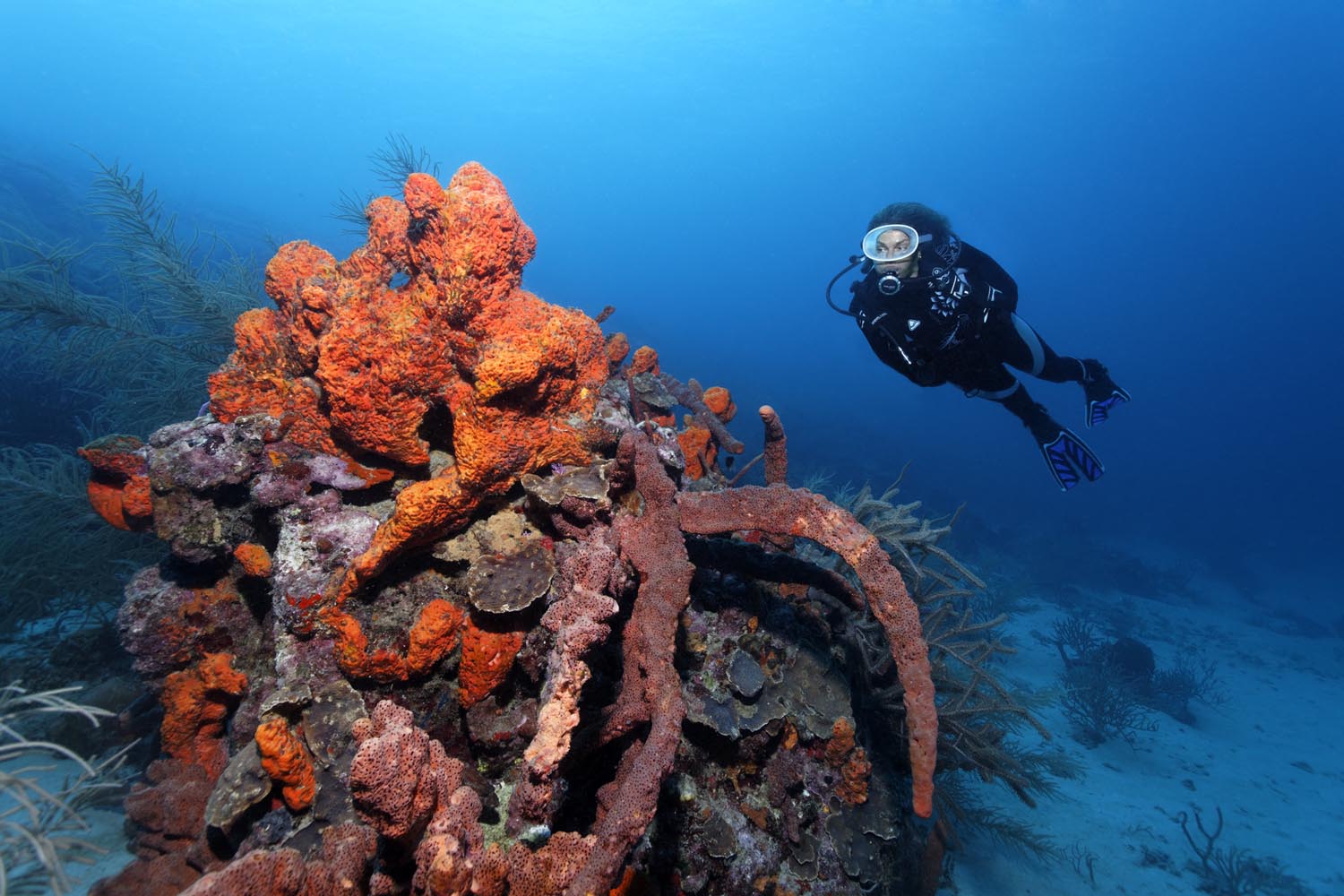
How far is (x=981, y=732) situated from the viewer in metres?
5.43

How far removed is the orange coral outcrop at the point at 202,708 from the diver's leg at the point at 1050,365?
7430mm

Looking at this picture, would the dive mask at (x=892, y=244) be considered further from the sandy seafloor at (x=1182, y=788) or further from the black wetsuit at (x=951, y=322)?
the sandy seafloor at (x=1182, y=788)

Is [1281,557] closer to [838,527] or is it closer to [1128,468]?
[1128,468]

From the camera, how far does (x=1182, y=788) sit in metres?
9.61

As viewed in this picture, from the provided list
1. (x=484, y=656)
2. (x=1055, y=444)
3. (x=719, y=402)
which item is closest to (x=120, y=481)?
(x=484, y=656)

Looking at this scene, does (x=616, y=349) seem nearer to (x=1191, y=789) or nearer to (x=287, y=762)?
(x=287, y=762)

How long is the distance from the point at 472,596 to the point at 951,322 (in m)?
5.65

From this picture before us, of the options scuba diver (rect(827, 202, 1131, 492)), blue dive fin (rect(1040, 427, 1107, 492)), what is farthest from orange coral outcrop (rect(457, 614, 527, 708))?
blue dive fin (rect(1040, 427, 1107, 492))

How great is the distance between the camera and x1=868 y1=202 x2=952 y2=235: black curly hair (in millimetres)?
6352

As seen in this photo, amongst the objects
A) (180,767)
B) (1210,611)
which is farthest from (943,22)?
(180,767)

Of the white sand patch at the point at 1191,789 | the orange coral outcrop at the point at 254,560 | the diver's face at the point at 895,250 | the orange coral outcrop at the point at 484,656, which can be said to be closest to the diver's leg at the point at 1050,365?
the diver's face at the point at 895,250

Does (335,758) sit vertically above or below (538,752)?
below

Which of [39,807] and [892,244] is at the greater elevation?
[892,244]

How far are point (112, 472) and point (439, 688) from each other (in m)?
2.57
